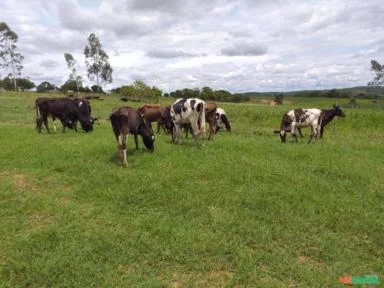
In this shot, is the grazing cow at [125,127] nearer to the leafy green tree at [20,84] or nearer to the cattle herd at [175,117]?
the cattle herd at [175,117]

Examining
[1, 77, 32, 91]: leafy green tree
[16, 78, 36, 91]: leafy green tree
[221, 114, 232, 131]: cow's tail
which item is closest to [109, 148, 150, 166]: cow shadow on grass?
[221, 114, 232, 131]: cow's tail

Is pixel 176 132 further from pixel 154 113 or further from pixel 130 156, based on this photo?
pixel 154 113

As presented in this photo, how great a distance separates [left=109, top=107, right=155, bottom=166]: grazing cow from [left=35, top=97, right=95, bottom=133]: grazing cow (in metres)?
7.10

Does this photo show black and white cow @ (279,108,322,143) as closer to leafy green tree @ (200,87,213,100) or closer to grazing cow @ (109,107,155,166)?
grazing cow @ (109,107,155,166)

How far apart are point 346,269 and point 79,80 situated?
85739mm

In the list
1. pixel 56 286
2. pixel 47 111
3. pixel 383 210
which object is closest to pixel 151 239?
pixel 56 286

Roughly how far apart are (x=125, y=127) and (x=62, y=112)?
833 centimetres

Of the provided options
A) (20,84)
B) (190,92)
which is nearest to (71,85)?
(20,84)

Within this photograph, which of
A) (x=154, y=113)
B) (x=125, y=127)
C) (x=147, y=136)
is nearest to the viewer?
(x=125, y=127)

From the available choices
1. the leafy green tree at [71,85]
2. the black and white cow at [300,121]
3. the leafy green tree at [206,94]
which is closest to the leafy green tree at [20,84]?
the leafy green tree at [71,85]

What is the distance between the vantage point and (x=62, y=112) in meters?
19.5

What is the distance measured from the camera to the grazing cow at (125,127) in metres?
12.0

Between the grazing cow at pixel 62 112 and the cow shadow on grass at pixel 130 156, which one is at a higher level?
the grazing cow at pixel 62 112

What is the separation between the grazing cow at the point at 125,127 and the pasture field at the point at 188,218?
454mm
